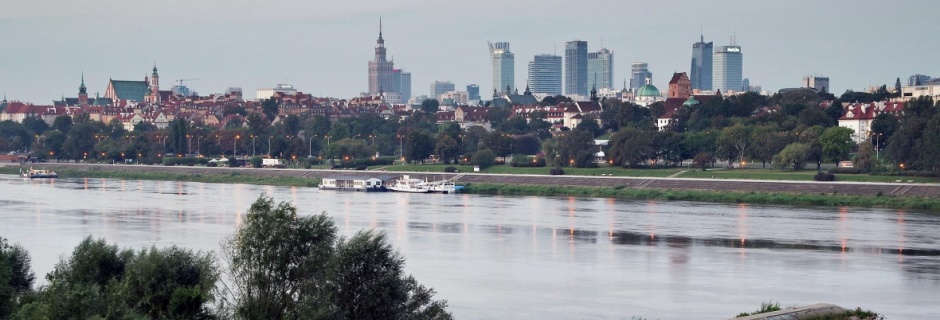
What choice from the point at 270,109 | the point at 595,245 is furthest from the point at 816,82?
the point at 595,245

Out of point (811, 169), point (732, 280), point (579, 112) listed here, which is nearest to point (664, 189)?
point (811, 169)

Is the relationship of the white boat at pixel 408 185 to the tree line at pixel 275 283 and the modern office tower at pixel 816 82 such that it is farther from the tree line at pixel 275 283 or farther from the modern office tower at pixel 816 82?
the modern office tower at pixel 816 82

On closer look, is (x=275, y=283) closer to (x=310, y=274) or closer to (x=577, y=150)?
(x=310, y=274)

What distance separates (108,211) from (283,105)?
7737 centimetres

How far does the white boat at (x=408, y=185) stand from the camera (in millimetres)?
51000

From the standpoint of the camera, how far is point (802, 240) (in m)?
29.3

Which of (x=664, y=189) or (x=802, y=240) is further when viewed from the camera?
(x=664, y=189)

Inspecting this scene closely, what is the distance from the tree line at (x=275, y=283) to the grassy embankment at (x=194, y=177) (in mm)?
40345

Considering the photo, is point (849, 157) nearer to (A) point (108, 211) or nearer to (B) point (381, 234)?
(A) point (108, 211)

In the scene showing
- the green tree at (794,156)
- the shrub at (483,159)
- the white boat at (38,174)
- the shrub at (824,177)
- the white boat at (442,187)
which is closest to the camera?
the shrub at (824,177)

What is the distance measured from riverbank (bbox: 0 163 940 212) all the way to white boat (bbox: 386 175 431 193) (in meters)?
1.76

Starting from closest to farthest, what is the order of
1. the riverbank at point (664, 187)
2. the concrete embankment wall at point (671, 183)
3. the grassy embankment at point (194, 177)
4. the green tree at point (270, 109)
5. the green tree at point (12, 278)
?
1. the green tree at point (12, 278)
2. the riverbank at point (664, 187)
3. the concrete embankment wall at point (671, 183)
4. the grassy embankment at point (194, 177)
5. the green tree at point (270, 109)

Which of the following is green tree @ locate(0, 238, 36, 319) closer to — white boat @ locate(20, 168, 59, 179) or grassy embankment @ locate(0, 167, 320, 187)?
grassy embankment @ locate(0, 167, 320, 187)

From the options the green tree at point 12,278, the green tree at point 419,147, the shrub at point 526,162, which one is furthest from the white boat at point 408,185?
the green tree at point 12,278
